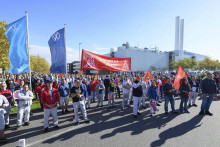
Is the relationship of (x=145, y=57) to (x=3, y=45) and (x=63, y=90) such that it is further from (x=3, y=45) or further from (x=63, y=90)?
(x=63, y=90)

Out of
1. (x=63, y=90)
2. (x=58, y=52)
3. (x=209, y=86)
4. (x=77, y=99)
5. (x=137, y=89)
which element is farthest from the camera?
(x=58, y=52)

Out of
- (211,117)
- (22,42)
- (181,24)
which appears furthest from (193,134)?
(181,24)

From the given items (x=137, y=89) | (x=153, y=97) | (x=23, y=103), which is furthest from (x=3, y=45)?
(x=153, y=97)

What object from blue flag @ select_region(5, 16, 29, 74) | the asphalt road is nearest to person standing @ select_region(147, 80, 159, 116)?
the asphalt road

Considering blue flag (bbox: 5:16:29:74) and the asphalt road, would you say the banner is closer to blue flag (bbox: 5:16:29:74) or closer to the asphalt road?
the asphalt road

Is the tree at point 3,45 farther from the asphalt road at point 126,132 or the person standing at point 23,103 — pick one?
the person standing at point 23,103

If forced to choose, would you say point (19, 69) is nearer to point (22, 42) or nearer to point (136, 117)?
point (22, 42)

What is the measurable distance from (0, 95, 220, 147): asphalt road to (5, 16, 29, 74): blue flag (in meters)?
2.70

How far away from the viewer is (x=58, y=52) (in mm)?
8172

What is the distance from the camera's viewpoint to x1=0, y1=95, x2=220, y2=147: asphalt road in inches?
165

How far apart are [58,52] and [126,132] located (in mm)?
6201

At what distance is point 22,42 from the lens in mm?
7281

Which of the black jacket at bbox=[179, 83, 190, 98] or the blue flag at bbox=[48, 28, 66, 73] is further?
the blue flag at bbox=[48, 28, 66, 73]

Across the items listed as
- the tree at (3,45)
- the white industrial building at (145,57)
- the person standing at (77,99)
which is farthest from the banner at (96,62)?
the white industrial building at (145,57)
